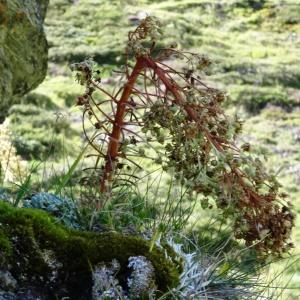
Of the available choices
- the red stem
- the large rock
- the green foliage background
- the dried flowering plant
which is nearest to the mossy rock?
the dried flowering plant

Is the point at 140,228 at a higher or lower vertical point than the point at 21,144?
higher

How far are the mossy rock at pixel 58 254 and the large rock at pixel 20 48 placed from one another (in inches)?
63.8

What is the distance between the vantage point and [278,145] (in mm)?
13562

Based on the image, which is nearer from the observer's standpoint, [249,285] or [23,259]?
[23,259]

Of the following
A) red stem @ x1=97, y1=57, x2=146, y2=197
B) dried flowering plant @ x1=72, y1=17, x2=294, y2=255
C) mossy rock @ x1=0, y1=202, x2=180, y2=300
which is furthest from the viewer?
red stem @ x1=97, y1=57, x2=146, y2=197

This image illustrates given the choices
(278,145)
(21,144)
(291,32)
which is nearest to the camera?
(21,144)

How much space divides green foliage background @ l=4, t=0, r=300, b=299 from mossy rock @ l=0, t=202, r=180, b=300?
289 inches

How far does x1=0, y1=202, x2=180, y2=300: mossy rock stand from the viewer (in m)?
2.35

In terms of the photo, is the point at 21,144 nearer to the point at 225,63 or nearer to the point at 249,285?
the point at 225,63

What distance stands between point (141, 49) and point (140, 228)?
0.86 metres

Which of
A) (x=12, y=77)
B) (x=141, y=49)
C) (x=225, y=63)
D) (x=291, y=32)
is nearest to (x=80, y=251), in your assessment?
(x=141, y=49)

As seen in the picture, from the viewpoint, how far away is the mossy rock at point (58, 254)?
2352mm

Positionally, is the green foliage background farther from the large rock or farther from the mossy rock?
the mossy rock

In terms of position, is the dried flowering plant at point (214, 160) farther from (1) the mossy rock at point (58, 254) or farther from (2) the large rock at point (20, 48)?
(2) the large rock at point (20, 48)
